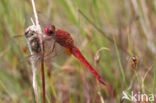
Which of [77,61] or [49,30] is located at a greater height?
[49,30]

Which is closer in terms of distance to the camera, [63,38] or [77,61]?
[63,38]

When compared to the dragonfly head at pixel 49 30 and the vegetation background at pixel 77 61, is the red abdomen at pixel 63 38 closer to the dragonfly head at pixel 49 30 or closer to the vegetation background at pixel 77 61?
the dragonfly head at pixel 49 30

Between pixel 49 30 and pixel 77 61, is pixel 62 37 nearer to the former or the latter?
pixel 49 30

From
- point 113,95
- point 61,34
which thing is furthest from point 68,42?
point 113,95

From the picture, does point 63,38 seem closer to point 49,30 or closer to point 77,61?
point 49,30

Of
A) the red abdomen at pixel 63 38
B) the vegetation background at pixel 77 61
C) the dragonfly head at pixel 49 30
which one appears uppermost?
the dragonfly head at pixel 49 30

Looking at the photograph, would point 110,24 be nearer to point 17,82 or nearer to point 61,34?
point 17,82

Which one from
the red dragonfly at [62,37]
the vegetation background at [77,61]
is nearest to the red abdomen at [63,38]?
the red dragonfly at [62,37]

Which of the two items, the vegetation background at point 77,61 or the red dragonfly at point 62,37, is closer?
the red dragonfly at point 62,37

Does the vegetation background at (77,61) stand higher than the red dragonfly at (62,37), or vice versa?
the red dragonfly at (62,37)

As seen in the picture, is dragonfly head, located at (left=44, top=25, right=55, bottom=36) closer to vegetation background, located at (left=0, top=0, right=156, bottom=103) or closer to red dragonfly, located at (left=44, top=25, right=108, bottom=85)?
red dragonfly, located at (left=44, top=25, right=108, bottom=85)

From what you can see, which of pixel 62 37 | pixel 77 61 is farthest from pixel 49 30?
pixel 77 61
